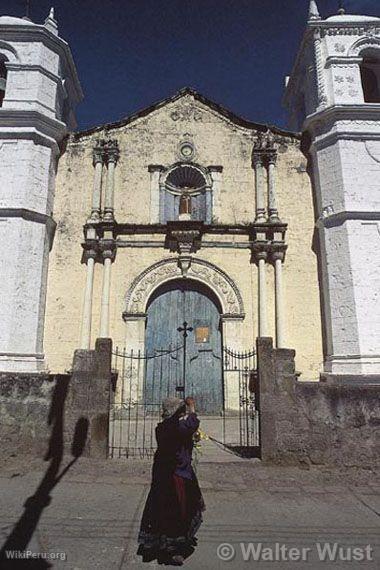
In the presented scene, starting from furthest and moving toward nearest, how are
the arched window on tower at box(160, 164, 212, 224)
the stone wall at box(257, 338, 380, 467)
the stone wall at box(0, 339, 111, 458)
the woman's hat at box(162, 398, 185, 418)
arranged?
the arched window on tower at box(160, 164, 212, 224), the stone wall at box(0, 339, 111, 458), the stone wall at box(257, 338, 380, 467), the woman's hat at box(162, 398, 185, 418)

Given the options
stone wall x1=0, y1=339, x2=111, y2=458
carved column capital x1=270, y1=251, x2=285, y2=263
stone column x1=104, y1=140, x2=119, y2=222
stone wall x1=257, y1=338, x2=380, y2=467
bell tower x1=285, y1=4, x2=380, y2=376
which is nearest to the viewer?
stone wall x1=257, y1=338, x2=380, y2=467

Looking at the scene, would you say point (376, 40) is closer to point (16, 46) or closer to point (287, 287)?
point (287, 287)

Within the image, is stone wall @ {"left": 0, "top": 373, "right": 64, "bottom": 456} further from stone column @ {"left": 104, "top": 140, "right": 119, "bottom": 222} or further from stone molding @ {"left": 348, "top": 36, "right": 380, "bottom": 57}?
stone molding @ {"left": 348, "top": 36, "right": 380, "bottom": 57}

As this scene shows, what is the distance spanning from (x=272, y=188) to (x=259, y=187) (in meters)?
0.36

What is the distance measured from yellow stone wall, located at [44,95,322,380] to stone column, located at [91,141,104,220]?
234mm

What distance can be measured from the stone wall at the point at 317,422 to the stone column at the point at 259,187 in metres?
6.12

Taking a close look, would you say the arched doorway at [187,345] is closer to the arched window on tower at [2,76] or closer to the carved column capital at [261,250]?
the carved column capital at [261,250]

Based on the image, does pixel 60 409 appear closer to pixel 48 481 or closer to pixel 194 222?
pixel 48 481

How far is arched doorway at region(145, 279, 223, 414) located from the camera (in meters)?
10.3

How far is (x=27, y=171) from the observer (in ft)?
35.7

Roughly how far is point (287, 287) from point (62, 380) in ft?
21.7

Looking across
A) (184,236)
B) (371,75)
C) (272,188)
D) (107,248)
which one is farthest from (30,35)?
(371,75)

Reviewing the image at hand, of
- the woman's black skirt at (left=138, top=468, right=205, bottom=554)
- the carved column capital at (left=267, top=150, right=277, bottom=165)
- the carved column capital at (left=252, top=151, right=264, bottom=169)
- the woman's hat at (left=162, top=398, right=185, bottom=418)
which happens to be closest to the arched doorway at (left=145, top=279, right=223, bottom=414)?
the carved column capital at (left=252, top=151, right=264, bottom=169)

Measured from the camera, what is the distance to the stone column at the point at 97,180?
11.5m
